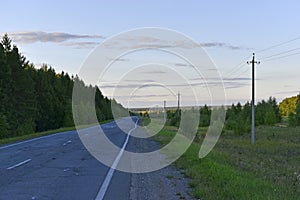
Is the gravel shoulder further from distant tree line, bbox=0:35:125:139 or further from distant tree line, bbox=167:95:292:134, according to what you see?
distant tree line, bbox=167:95:292:134

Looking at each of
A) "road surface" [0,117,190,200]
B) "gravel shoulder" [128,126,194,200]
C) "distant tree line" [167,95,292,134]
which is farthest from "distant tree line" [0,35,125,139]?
"gravel shoulder" [128,126,194,200]

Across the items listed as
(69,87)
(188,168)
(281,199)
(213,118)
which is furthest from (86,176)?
(69,87)

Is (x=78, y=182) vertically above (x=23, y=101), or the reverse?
(x=23, y=101)

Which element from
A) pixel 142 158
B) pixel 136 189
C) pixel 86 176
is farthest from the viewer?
pixel 142 158

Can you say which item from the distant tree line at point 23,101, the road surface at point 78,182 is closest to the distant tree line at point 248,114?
the distant tree line at point 23,101

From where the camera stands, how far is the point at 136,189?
36.5 feet

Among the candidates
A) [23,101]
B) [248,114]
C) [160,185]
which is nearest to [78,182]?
[160,185]

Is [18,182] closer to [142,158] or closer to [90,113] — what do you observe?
[142,158]

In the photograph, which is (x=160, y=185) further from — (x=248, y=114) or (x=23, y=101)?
(x=248, y=114)

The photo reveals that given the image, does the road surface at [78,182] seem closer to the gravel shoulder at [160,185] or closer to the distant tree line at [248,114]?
the gravel shoulder at [160,185]

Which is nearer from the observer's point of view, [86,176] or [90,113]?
[86,176]

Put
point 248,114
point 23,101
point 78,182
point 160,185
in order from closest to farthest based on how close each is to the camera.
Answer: point 160,185
point 78,182
point 23,101
point 248,114

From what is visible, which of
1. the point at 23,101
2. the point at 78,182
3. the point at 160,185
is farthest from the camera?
the point at 23,101

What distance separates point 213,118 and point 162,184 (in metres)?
55.0
